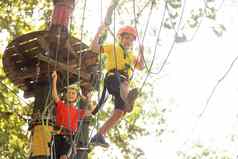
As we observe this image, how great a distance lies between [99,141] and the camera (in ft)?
16.9

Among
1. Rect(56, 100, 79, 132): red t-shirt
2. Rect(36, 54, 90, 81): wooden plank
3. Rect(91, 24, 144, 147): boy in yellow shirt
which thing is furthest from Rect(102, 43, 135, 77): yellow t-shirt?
Rect(36, 54, 90, 81): wooden plank

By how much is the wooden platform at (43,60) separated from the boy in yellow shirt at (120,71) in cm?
111

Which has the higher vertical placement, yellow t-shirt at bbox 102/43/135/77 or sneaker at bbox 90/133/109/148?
yellow t-shirt at bbox 102/43/135/77

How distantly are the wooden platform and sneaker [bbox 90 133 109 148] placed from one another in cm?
125

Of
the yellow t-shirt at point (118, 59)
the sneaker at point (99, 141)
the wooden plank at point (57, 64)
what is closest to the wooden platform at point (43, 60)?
the wooden plank at point (57, 64)

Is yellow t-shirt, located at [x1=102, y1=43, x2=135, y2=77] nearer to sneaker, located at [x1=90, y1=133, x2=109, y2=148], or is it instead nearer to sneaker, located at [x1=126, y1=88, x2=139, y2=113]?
sneaker, located at [x1=126, y1=88, x2=139, y2=113]

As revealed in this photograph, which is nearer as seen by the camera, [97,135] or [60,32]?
[97,135]

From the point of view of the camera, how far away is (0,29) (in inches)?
406

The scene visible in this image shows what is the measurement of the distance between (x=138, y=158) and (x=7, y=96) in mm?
3787

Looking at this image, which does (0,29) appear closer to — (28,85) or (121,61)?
(28,85)

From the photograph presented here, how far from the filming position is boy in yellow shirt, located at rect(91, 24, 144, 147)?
5070 mm

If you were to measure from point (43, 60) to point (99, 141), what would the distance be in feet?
5.12

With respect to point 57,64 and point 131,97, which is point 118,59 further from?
point 57,64

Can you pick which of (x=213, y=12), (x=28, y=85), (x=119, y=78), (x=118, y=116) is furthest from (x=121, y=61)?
(x=28, y=85)
